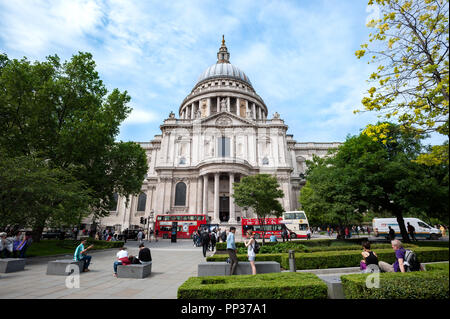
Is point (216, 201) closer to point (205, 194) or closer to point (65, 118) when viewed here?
point (205, 194)

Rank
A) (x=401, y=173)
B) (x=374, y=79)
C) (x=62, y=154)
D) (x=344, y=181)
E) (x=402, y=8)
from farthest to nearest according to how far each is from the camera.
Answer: (x=62, y=154) < (x=344, y=181) < (x=401, y=173) < (x=374, y=79) < (x=402, y=8)

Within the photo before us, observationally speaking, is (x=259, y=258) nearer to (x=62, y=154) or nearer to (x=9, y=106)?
(x=62, y=154)

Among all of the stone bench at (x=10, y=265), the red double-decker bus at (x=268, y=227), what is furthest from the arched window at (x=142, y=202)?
the stone bench at (x=10, y=265)

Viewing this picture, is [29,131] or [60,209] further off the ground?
[29,131]

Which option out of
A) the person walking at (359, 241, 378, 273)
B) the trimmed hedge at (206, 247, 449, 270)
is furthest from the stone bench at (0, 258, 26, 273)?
the person walking at (359, 241, 378, 273)

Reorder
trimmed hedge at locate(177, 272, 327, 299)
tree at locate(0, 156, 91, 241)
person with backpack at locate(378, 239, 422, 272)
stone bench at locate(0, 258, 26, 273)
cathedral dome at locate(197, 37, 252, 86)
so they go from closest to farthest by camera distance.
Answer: trimmed hedge at locate(177, 272, 327, 299) < person with backpack at locate(378, 239, 422, 272) < stone bench at locate(0, 258, 26, 273) < tree at locate(0, 156, 91, 241) < cathedral dome at locate(197, 37, 252, 86)

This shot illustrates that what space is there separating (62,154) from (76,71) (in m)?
7.91

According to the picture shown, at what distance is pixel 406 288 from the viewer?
4059 millimetres

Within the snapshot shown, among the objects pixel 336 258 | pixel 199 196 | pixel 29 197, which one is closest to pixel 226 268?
pixel 336 258

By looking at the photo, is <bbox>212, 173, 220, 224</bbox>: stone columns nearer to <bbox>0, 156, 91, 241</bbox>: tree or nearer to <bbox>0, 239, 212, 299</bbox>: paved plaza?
<bbox>0, 156, 91, 241</bbox>: tree

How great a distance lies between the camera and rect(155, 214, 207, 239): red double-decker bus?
31594 mm
